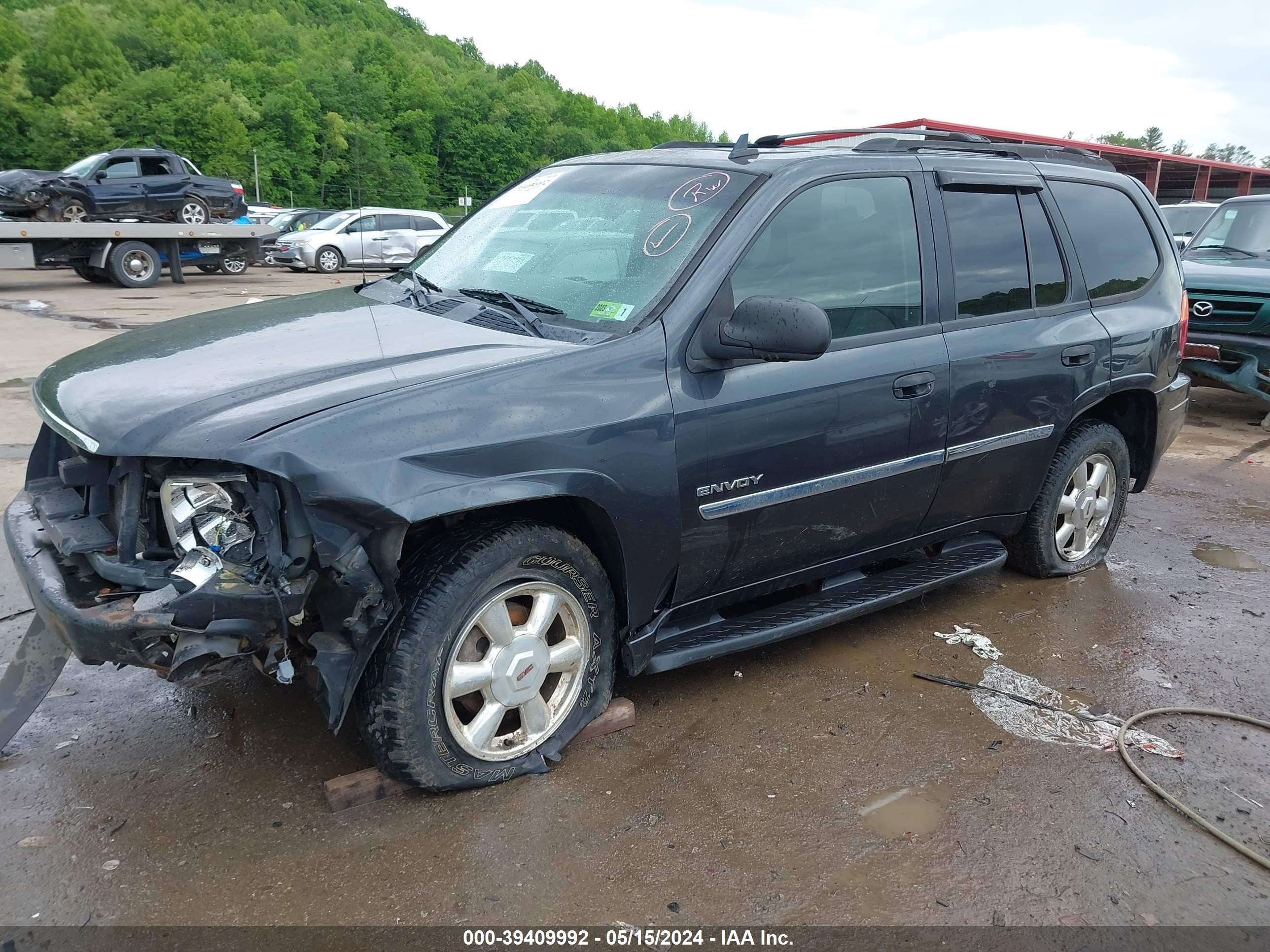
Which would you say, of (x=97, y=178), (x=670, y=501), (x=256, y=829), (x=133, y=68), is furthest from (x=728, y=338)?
(x=133, y=68)

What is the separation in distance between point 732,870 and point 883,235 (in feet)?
7.43

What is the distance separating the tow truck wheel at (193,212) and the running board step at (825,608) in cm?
1969

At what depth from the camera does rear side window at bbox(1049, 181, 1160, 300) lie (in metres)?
4.32

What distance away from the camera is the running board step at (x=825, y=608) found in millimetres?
3207

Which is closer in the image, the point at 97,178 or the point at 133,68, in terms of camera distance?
the point at 97,178

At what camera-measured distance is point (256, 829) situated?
2680 mm

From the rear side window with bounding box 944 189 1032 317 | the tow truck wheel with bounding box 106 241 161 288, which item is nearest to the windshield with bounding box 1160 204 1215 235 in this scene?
the rear side window with bounding box 944 189 1032 317

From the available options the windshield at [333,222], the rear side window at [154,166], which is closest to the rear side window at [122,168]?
the rear side window at [154,166]

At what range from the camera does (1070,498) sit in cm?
459

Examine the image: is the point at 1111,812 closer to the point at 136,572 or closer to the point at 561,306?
the point at 561,306

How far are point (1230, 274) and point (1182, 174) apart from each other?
81.0 ft

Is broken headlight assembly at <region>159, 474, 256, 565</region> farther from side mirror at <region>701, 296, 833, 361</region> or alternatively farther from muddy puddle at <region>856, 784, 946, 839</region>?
muddy puddle at <region>856, 784, 946, 839</region>

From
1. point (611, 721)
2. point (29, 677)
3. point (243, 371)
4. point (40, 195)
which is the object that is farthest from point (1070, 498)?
point (40, 195)

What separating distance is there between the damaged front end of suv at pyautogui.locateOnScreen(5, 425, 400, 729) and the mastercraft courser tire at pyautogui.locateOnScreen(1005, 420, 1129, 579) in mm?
3216
